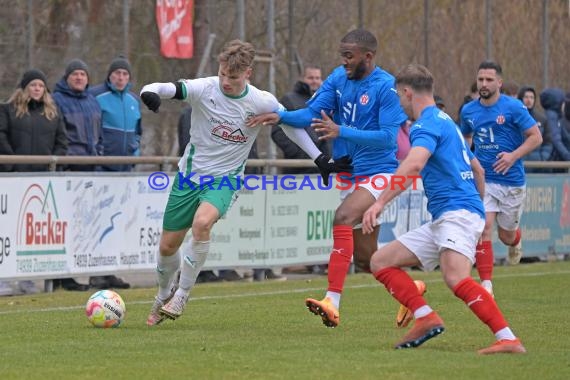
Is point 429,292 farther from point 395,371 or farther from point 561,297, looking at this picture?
point 395,371

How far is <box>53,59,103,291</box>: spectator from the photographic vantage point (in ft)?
49.6

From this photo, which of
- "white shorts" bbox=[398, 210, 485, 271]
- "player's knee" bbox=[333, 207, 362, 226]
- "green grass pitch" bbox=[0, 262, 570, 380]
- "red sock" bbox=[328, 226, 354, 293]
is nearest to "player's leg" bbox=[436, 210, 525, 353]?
"white shorts" bbox=[398, 210, 485, 271]

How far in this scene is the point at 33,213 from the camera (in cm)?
1395

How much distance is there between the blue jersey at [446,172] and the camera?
9102mm

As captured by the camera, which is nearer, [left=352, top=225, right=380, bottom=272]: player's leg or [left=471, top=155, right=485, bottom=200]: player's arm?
[left=471, top=155, right=485, bottom=200]: player's arm

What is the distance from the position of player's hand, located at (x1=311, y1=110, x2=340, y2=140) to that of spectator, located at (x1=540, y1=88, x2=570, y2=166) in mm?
11284

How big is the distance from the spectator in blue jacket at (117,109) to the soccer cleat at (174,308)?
16.4 ft

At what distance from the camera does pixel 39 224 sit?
14.0m

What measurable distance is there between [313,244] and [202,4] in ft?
12.7

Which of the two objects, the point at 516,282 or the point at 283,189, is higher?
the point at 283,189

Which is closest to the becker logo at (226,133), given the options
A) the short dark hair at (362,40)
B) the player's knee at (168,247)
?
the player's knee at (168,247)

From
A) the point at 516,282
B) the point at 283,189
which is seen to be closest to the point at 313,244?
the point at 283,189

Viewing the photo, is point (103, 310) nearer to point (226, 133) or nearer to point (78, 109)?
point (226, 133)

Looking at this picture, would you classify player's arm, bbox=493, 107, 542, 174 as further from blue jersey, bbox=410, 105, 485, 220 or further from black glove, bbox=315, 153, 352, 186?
blue jersey, bbox=410, 105, 485, 220
